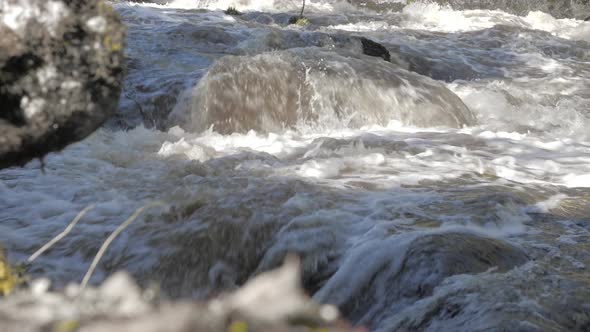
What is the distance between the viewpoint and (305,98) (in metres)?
7.46

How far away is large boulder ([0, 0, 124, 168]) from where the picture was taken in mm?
1485

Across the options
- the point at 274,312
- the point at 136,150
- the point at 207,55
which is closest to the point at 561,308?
the point at 274,312

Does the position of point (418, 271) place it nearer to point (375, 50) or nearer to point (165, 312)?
point (165, 312)

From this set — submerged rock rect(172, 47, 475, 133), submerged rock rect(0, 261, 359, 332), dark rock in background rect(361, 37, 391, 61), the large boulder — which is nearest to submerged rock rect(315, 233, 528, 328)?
the large boulder

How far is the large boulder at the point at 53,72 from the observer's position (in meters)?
1.49

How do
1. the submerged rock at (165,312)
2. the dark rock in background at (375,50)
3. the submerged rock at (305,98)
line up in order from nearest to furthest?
the submerged rock at (165,312)
the submerged rock at (305,98)
the dark rock in background at (375,50)

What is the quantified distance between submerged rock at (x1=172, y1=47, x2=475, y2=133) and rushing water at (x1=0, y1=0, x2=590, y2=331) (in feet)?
0.07

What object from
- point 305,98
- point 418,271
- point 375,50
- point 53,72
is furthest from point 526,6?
point 53,72

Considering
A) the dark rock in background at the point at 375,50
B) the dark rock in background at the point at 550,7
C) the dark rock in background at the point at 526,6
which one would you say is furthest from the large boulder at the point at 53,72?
the dark rock in background at the point at 550,7

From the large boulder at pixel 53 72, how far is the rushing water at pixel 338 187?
5.00 ft

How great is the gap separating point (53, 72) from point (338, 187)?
3352 millimetres

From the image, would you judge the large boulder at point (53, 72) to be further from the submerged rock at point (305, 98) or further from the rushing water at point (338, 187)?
the submerged rock at point (305, 98)

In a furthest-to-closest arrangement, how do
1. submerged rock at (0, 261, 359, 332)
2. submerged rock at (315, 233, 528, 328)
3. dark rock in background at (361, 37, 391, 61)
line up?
dark rock in background at (361, 37, 391, 61) → submerged rock at (315, 233, 528, 328) → submerged rock at (0, 261, 359, 332)

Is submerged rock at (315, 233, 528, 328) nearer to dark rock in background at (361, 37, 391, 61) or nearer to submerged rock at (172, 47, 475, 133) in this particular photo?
submerged rock at (172, 47, 475, 133)
